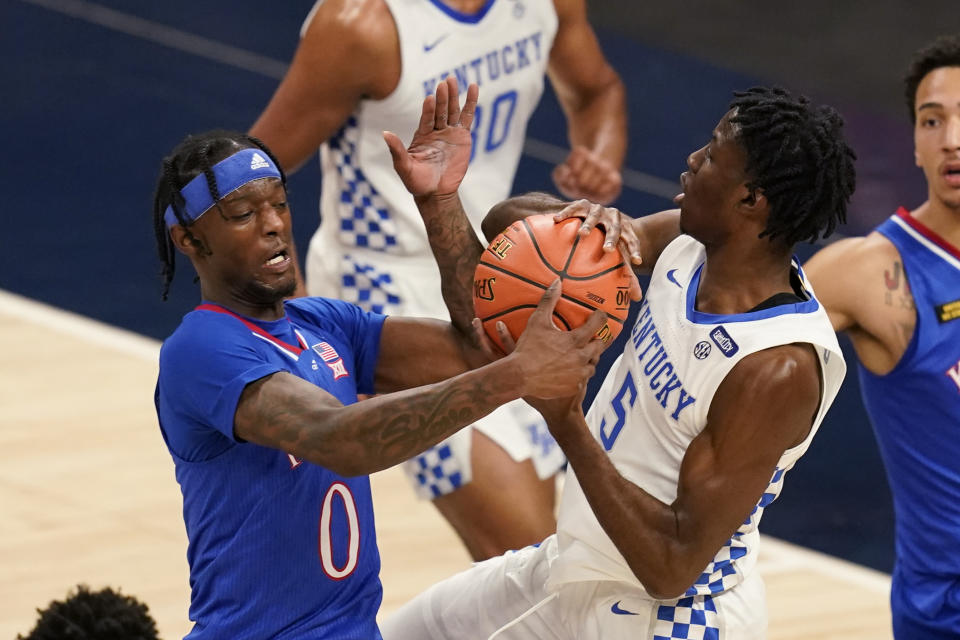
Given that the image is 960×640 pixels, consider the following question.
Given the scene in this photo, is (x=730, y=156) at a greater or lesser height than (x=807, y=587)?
greater

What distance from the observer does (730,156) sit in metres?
3.94

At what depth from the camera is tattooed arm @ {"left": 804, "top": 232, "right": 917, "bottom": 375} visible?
16.6 feet

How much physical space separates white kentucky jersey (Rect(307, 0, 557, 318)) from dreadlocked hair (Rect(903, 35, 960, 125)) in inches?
47.5

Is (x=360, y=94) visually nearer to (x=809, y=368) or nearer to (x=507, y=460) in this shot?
(x=507, y=460)

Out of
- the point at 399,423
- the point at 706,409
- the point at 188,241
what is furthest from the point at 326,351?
the point at 706,409

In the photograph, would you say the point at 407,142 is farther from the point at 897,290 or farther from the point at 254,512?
the point at 254,512

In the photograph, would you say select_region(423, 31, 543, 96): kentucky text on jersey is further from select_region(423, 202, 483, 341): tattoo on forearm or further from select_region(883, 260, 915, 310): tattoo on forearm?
select_region(883, 260, 915, 310): tattoo on forearm

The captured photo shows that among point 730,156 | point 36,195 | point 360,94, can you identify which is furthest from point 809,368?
point 36,195

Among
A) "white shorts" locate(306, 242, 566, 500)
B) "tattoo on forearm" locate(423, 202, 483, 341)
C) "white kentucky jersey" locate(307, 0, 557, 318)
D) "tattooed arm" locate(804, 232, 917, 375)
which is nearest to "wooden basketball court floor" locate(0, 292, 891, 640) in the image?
"white shorts" locate(306, 242, 566, 500)

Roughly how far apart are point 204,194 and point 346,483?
72cm

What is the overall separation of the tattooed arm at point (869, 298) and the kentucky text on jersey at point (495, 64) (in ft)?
3.97

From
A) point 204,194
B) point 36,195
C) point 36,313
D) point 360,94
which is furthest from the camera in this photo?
point 36,195

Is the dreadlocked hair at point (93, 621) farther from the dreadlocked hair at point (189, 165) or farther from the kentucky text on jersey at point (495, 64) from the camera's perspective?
the kentucky text on jersey at point (495, 64)

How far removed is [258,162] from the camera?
3.92 m
